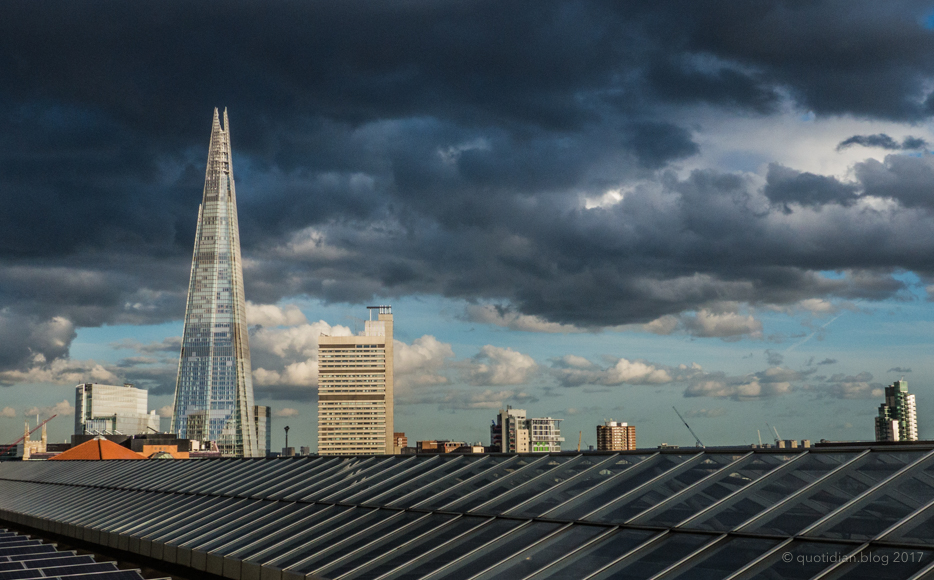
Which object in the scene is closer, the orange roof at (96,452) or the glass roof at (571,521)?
the glass roof at (571,521)

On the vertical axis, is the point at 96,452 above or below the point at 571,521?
below

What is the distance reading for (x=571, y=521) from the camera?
1658cm

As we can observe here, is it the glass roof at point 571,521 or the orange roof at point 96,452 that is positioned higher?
the glass roof at point 571,521

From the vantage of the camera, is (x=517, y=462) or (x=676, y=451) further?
(x=517, y=462)

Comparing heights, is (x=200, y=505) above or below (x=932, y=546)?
below

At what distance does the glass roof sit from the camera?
1275 cm

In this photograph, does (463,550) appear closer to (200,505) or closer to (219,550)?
A: (219,550)

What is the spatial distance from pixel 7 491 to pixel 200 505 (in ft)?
101

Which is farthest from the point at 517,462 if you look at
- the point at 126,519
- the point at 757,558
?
the point at 126,519

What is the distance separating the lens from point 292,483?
1141 inches

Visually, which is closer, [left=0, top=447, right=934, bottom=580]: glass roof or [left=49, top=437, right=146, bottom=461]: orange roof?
[left=0, top=447, right=934, bottom=580]: glass roof

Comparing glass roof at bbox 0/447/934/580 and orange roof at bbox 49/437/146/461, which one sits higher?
glass roof at bbox 0/447/934/580

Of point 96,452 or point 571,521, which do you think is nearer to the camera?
point 571,521

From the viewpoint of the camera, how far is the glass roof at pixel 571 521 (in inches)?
502
